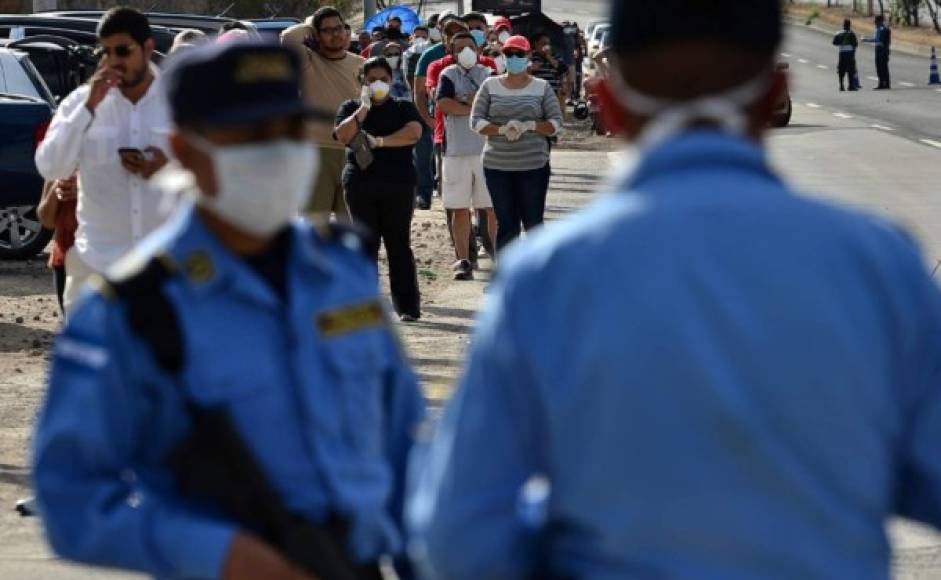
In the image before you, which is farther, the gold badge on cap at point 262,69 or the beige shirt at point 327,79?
the beige shirt at point 327,79

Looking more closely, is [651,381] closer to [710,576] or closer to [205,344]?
[710,576]

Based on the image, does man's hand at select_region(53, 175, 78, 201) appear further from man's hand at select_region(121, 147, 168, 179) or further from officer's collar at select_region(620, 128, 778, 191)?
officer's collar at select_region(620, 128, 778, 191)

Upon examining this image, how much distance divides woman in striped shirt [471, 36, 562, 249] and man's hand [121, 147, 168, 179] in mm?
6167

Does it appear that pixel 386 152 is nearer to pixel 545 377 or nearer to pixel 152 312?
pixel 152 312

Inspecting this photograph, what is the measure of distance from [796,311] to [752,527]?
253 mm

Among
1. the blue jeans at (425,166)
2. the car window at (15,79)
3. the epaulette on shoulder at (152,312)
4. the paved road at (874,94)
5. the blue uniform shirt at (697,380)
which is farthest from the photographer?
the paved road at (874,94)

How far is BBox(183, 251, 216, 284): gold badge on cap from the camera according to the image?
3131mm

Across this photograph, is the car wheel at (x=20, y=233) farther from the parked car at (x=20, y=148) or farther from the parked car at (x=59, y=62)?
Answer: the parked car at (x=59, y=62)

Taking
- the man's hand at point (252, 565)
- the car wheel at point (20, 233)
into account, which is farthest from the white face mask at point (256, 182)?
the car wheel at point (20, 233)

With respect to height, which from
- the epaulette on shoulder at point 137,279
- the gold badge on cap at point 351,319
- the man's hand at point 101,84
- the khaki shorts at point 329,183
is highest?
the epaulette on shoulder at point 137,279

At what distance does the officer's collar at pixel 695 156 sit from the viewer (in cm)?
256

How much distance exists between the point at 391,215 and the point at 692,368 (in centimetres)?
1031

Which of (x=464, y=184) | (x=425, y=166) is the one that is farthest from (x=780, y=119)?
(x=425, y=166)

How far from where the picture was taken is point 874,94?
1838 inches
